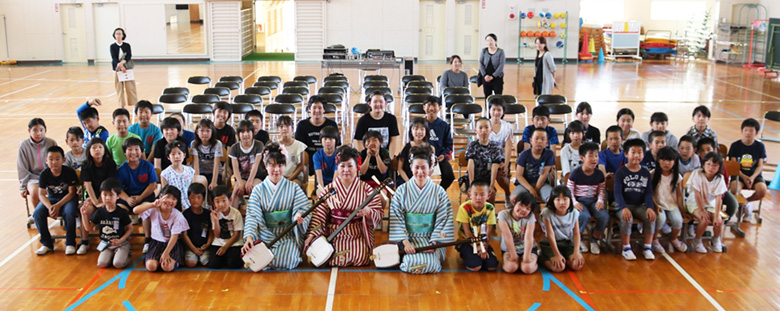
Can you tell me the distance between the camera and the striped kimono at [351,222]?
6797 mm

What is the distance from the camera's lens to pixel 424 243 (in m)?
6.69

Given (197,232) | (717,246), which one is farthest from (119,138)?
(717,246)

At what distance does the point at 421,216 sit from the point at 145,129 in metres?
3.88

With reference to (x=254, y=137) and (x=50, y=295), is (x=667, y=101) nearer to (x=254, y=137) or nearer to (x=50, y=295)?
(x=254, y=137)

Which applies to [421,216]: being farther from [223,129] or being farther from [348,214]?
[223,129]

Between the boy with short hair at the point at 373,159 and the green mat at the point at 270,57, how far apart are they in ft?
62.3

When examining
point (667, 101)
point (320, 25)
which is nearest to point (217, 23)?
point (320, 25)

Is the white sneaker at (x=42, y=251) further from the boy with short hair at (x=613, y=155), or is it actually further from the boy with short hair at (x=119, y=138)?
the boy with short hair at (x=613, y=155)

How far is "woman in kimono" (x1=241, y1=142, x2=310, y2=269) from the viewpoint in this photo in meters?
6.66

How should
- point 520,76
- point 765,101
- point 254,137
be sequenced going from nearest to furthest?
point 254,137 → point 765,101 → point 520,76

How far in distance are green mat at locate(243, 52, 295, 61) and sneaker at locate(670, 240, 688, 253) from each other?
808 inches

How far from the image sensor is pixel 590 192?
7.06 metres

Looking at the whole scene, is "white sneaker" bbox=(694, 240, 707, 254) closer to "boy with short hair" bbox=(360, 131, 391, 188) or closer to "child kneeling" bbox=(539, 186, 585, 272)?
"child kneeling" bbox=(539, 186, 585, 272)

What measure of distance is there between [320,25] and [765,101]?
1436 cm
